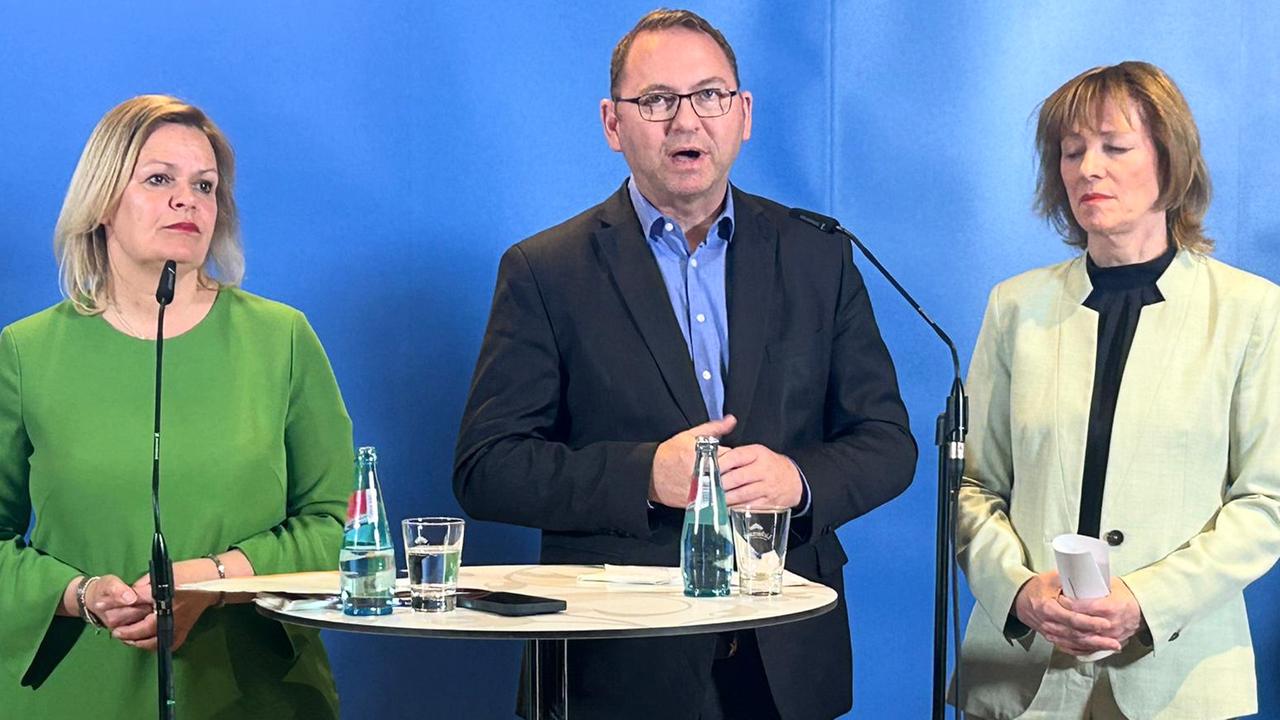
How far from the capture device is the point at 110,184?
317cm

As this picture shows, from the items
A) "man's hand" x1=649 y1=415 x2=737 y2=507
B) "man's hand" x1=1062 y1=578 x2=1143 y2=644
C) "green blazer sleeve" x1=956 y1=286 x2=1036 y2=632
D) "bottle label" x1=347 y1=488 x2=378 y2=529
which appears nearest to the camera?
"bottle label" x1=347 y1=488 x2=378 y2=529

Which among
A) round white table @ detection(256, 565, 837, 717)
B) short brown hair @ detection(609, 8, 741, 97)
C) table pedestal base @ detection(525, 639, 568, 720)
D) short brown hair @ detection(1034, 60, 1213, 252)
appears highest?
short brown hair @ detection(609, 8, 741, 97)

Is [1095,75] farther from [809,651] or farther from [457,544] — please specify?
[457,544]

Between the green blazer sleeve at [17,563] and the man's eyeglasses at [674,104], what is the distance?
130 centimetres

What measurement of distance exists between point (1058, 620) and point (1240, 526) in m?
0.38

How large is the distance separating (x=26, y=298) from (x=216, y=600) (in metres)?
1.35

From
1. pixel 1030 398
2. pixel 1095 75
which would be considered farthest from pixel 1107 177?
pixel 1030 398

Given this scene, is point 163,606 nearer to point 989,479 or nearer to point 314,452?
point 314,452

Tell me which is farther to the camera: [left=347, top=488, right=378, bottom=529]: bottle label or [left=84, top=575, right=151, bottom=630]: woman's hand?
[left=84, top=575, right=151, bottom=630]: woman's hand

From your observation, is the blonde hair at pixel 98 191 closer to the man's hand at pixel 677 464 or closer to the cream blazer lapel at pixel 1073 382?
the man's hand at pixel 677 464

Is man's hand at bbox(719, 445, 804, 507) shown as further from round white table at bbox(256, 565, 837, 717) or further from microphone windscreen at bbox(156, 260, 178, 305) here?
microphone windscreen at bbox(156, 260, 178, 305)

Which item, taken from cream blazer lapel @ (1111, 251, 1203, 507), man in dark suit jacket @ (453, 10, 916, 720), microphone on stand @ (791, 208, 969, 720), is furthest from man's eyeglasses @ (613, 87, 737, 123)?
cream blazer lapel @ (1111, 251, 1203, 507)

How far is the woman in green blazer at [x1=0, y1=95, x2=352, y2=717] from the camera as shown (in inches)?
118

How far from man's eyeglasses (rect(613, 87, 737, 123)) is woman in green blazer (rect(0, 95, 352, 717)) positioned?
0.83m
